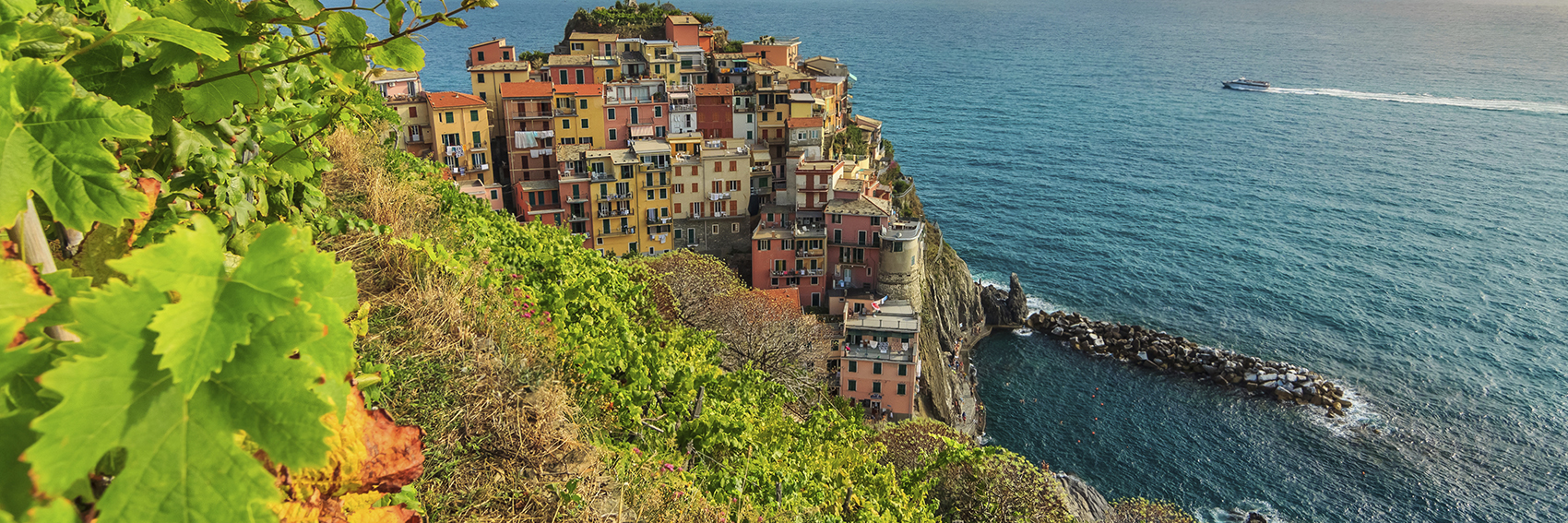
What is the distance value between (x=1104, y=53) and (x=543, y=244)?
160 m

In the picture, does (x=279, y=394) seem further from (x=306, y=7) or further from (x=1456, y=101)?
(x=1456, y=101)

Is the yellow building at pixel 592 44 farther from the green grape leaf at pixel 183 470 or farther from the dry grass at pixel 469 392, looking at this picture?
the green grape leaf at pixel 183 470

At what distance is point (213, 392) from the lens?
1974mm

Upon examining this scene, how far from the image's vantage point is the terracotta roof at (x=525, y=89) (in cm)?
4547

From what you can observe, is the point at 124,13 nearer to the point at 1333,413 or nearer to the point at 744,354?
the point at 744,354

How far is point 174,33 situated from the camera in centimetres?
242

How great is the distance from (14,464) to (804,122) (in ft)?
164

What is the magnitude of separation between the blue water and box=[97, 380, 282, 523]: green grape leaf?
138ft

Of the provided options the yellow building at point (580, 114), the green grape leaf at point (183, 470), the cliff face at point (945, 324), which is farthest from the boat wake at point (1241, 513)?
the green grape leaf at point (183, 470)

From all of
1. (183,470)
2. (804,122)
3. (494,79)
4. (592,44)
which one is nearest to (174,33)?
(183,470)

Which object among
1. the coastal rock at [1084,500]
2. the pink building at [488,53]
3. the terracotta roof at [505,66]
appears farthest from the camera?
the pink building at [488,53]

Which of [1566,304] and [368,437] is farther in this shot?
[1566,304]

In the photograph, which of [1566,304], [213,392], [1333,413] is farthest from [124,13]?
[1566,304]

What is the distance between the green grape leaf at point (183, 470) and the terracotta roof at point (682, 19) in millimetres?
58755
